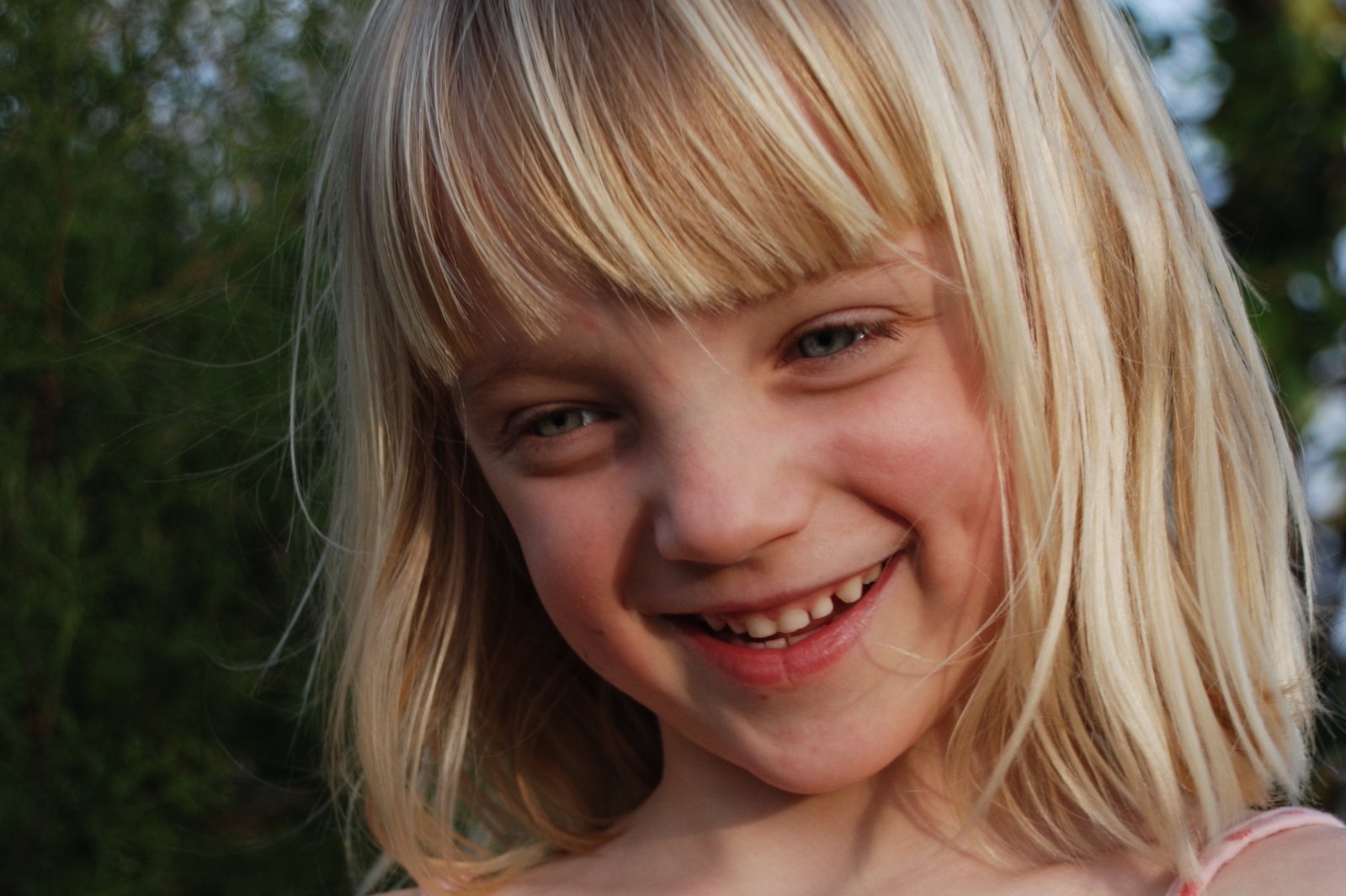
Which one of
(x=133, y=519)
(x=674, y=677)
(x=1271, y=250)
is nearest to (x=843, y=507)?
(x=674, y=677)

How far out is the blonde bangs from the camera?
49.6 inches

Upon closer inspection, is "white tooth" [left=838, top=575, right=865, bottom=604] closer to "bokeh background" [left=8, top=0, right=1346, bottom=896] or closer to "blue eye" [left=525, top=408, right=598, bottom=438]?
"blue eye" [left=525, top=408, right=598, bottom=438]

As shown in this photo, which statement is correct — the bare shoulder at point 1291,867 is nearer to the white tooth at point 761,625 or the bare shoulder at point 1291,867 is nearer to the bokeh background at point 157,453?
the white tooth at point 761,625

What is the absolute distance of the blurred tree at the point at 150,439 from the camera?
1.89m

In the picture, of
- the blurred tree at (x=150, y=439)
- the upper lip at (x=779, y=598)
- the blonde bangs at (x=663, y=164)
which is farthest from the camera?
the blurred tree at (x=150, y=439)

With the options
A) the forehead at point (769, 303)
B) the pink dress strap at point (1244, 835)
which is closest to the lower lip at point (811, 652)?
the forehead at point (769, 303)

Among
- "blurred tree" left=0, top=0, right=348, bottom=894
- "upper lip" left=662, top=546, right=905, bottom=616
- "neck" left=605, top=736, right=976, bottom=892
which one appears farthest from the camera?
"blurred tree" left=0, top=0, right=348, bottom=894

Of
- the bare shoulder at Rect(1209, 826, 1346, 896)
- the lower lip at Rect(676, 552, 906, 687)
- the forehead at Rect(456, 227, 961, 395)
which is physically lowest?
the bare shoulder at Rect(1209, 826, 1346, 896)

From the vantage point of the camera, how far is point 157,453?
2035 mm

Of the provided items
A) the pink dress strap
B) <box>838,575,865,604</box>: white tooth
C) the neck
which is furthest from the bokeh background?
the pink dress strap

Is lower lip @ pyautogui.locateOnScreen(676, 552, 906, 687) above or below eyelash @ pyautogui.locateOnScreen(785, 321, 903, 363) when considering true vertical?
below

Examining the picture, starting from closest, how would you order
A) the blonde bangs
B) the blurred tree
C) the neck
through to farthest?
the blonde bangs → the neck → the blurred tree

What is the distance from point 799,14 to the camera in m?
1.31

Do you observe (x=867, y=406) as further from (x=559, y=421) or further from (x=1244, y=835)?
(x=1244, y=835)
